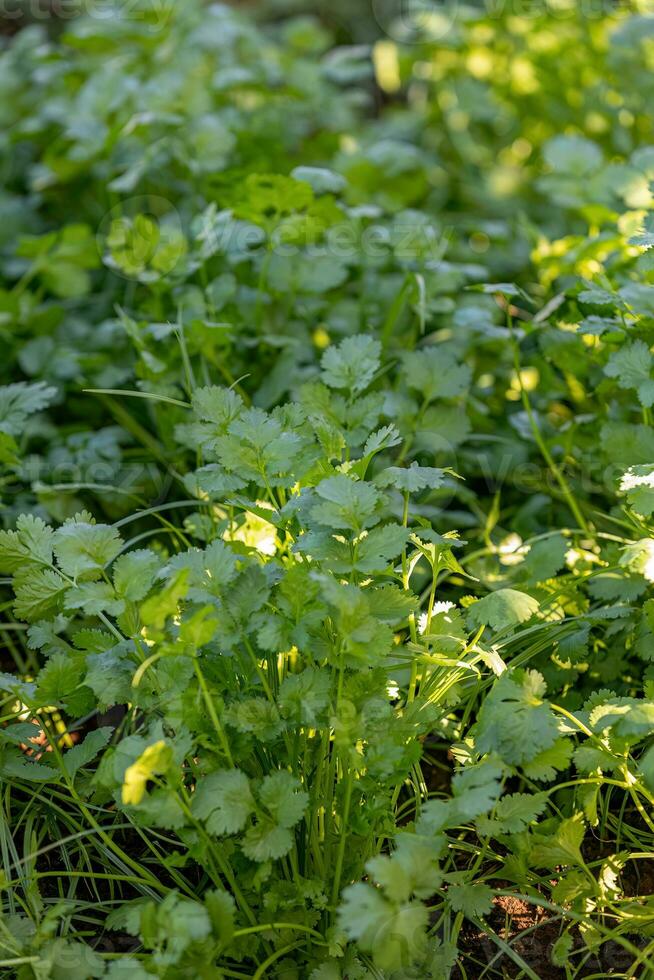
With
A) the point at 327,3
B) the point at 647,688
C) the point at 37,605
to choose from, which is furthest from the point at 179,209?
the point at 327,3

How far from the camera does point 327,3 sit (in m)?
3.68

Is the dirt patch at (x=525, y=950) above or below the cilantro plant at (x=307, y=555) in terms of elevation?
below

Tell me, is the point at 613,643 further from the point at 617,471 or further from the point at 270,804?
the point at 270,804

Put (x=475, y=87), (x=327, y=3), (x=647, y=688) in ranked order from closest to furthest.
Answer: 1. (x=647, y=688)
2. (x=475, y=87)
3. (x=327, y=3)

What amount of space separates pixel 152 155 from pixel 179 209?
21 centimetres

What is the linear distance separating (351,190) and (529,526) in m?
0.91

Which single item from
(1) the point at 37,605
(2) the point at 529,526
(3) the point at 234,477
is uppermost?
(3) the point at 234,477

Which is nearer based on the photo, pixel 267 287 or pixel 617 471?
pixel 617 471

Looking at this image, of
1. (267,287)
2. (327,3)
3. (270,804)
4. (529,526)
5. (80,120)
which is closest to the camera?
(270,804)

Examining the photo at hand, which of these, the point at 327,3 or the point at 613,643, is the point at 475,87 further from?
the point at 613,643

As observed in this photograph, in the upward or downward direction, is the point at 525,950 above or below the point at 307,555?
below

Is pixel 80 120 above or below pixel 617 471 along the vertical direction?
above

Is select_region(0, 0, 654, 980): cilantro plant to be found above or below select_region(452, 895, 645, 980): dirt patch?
above

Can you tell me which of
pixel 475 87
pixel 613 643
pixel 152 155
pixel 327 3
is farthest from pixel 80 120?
pixel 327 3
